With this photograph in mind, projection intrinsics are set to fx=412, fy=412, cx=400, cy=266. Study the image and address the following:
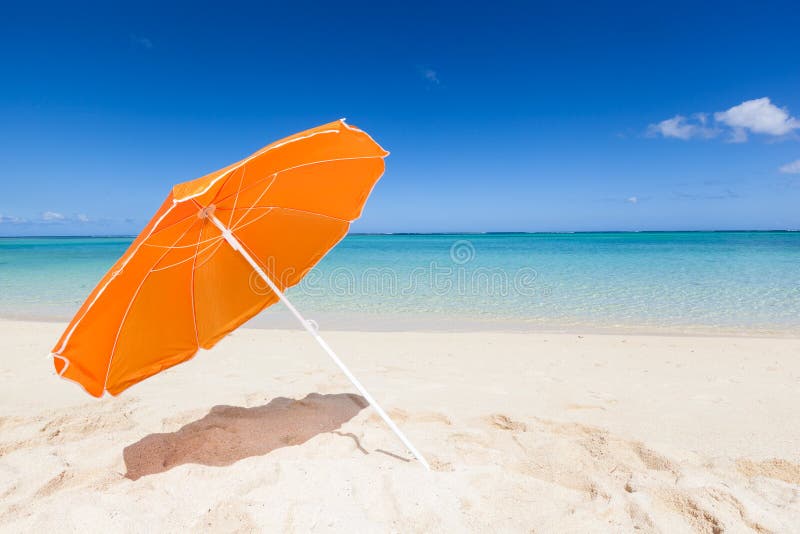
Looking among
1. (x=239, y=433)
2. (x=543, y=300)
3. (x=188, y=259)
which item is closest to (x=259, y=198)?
(x=188, y=259)

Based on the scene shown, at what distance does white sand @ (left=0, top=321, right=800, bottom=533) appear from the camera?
2.27m

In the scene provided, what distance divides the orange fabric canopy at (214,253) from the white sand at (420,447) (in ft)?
2.62

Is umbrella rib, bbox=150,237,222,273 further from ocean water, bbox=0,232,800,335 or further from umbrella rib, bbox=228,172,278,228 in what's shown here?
ocean water, bbox=0,232,800,335

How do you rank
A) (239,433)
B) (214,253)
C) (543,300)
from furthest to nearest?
(543,300) → (239,433) → (214,253)

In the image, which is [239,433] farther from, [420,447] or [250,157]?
[250,157]

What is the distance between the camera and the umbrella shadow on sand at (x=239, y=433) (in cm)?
292

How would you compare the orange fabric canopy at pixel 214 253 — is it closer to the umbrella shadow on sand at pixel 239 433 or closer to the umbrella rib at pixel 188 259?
the umbrella rib at pixel 188 259

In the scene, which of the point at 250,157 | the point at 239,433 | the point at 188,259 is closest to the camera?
the point at 250,157

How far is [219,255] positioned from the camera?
3.06 meters

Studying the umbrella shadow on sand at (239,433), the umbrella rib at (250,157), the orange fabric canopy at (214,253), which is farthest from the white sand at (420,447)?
the umbrella rib at (250,157)

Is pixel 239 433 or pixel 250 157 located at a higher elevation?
pixel 250 157

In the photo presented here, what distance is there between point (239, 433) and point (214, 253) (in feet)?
4.78

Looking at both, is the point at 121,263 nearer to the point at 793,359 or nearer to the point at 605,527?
the point at 605,527

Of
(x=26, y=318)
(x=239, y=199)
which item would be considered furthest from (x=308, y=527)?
(x=26, y=318)
